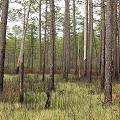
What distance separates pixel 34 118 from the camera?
12.0ft

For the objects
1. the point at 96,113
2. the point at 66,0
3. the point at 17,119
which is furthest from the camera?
the point at 66,0

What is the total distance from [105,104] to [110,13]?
3525mm

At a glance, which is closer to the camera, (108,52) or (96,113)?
(96,113)

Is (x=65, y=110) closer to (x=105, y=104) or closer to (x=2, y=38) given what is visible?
(x=105, y=104)

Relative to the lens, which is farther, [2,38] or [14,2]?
[14,2]

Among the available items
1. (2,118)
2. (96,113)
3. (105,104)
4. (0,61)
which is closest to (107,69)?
(105,104)

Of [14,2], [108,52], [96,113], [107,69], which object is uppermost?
Result: [14,2]

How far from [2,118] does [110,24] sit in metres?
4.91

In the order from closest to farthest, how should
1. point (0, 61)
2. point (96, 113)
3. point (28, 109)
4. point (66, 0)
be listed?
point (96, 113), point (28, 109), point (0, 61), point (66, 0)

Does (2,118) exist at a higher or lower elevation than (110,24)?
lower

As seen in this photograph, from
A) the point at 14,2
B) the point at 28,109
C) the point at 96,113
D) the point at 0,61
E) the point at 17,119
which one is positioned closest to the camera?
the point at 17,119

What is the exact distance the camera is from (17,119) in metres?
3.60

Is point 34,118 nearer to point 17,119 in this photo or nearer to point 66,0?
point 17,119

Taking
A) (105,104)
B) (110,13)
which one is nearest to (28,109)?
(105,104)
